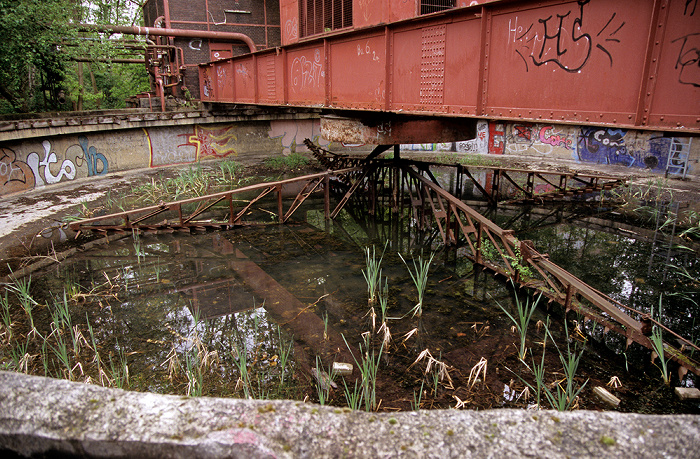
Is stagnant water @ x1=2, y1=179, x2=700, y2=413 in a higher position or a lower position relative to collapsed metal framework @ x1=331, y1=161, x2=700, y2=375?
lower

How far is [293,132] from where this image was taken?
840 inches

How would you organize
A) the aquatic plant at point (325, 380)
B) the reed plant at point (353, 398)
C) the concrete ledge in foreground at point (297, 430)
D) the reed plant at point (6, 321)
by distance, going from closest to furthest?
the concrete ledge in foreground at point (297, 430)
the reed plant at point (353, 398)
the aquatic plant at point (325, 380)
the reed plant at point (6, 321)

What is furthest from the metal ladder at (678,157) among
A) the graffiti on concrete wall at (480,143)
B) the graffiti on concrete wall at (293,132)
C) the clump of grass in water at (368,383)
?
the clump of grass in water at (368,383)

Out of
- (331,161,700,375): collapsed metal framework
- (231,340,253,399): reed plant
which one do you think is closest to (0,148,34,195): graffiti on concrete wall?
(331,161,700,375): collapsed metal framework

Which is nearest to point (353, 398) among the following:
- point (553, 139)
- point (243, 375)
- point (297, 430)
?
point (243, 375)

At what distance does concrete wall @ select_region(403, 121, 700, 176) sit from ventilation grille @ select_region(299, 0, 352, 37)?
11.0m

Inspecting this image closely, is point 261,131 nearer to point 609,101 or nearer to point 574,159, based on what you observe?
point 574,159

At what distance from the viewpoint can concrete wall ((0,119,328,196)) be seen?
13.2 m

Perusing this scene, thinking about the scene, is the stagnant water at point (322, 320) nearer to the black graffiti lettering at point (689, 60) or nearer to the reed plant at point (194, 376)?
the reed plant at point (194, 376)

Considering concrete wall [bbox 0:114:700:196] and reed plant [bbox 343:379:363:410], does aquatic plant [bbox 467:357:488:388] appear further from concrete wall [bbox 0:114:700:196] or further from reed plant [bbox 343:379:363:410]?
concrete wall [bbox 0:114:700:196]

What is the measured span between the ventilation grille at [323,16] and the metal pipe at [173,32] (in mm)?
6194

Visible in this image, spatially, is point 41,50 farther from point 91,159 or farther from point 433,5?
point 433,5

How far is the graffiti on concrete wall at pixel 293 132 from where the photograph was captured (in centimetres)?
2092

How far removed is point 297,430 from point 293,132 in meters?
20.3
